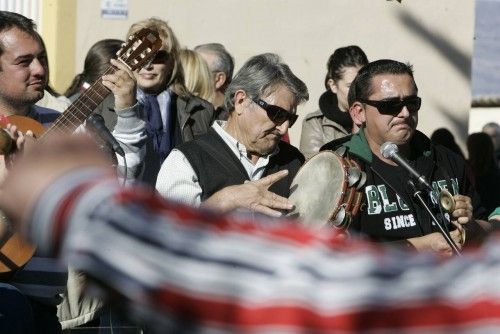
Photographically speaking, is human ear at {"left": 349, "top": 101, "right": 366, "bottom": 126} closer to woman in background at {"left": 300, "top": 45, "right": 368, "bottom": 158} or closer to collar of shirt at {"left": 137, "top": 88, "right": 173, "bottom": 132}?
collar of shirt at {"left": 137, "top": 88, "right": 173, "bottom": 132}

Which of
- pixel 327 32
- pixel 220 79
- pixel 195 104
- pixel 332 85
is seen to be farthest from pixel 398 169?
pixel 327 32

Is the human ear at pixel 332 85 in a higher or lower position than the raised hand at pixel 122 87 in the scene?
lower

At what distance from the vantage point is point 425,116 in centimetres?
1195

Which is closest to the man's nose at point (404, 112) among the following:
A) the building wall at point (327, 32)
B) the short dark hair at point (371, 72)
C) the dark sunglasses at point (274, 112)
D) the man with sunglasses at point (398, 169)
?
the man with sunglasses at point (398, 169)

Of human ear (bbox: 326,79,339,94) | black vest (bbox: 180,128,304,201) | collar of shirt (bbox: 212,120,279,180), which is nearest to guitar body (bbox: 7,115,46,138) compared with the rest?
black vest (bbox: 180,128,304,201)

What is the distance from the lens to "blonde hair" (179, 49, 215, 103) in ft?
24.8

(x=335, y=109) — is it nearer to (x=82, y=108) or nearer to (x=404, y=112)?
(x=404, y=112)

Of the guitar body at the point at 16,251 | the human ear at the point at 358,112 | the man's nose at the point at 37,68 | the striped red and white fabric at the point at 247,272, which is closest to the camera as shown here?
the striped red and white fabric at the point at 247,272

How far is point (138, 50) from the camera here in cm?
596

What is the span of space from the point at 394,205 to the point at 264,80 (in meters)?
0.77

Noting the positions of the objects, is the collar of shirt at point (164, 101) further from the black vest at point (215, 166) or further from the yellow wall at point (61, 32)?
the yellow wall at point (61, 32)

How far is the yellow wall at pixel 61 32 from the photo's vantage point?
35.4 ft

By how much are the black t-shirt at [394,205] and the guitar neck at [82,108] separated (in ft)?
3.92

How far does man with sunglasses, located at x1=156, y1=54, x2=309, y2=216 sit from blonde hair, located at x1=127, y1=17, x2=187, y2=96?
1.33 metres
